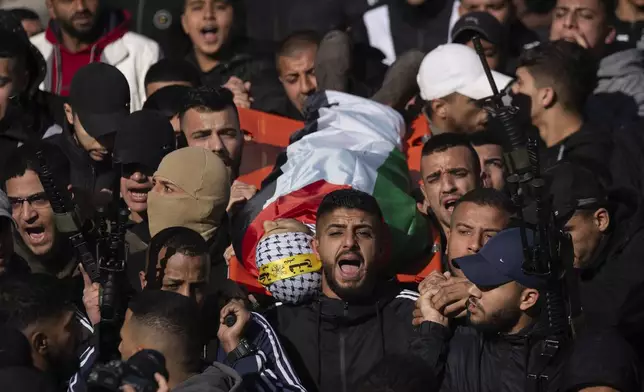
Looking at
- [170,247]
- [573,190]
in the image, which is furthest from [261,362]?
[573,190]

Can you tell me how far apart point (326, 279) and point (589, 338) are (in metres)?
1.62

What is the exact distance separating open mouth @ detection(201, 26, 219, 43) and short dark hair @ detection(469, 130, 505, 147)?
7.46ft

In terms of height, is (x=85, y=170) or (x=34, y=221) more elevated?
(x=85, y=170)

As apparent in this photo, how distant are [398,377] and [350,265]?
55.1 inches

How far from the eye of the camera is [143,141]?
9445mm

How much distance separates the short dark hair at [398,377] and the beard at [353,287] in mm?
1010

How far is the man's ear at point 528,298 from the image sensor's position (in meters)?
7.99

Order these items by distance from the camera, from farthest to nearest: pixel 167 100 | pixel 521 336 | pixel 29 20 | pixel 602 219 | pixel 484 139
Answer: pixel 29 20, pixel 167 100, pixel 484 139, pixel 602 219, pixel 521 336

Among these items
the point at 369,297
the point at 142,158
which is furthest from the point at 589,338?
the point at 142,158

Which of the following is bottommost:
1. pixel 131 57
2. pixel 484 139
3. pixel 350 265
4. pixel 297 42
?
pixel 350 265

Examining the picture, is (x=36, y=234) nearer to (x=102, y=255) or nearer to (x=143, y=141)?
(x=143, y=141)

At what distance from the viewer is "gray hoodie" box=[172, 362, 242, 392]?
7.27 meters

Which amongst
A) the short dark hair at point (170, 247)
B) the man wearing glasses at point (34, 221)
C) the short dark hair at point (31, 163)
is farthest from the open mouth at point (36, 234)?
the short dark hair at point (170, 247)

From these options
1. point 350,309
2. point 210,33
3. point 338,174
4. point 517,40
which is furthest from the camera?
point 517,40
